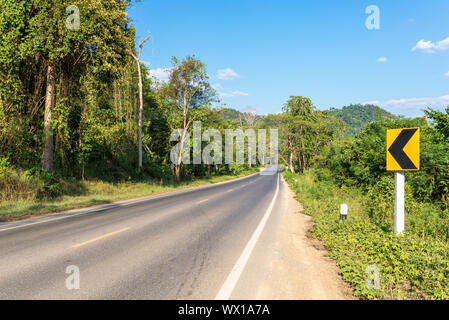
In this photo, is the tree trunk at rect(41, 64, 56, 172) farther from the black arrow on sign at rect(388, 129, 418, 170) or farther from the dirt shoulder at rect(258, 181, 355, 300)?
the black arrow on sign at rect(388, 129, 418, 170)

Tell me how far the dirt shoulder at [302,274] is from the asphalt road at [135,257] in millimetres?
234

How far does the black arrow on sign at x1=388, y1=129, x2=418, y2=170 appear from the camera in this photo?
5469mm

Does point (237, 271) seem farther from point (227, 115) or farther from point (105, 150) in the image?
point (227, 115)

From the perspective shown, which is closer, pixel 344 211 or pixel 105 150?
pixel 344 211

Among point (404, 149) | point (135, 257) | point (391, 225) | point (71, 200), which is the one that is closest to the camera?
point (135, 257)

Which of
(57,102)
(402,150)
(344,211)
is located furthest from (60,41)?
(402,150)

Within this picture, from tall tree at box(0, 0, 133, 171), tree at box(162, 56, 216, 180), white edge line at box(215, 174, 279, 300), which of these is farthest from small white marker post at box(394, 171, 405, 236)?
tree at box(162, 56, 216, 180)

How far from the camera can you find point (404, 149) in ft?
18.2

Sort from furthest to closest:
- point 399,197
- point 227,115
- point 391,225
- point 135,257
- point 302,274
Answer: point 227,115, point 391,225, point 399,197, point 135,257, point 302,274

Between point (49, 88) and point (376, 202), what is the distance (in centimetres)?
1720

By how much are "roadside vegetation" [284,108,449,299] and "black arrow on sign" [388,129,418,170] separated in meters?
1.57

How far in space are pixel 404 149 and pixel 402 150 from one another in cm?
4

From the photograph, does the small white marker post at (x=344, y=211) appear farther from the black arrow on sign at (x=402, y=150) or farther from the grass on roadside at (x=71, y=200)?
the grass on roadside at (x=71, y=200)

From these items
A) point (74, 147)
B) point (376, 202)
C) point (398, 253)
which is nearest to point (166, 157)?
point (74, 147)
